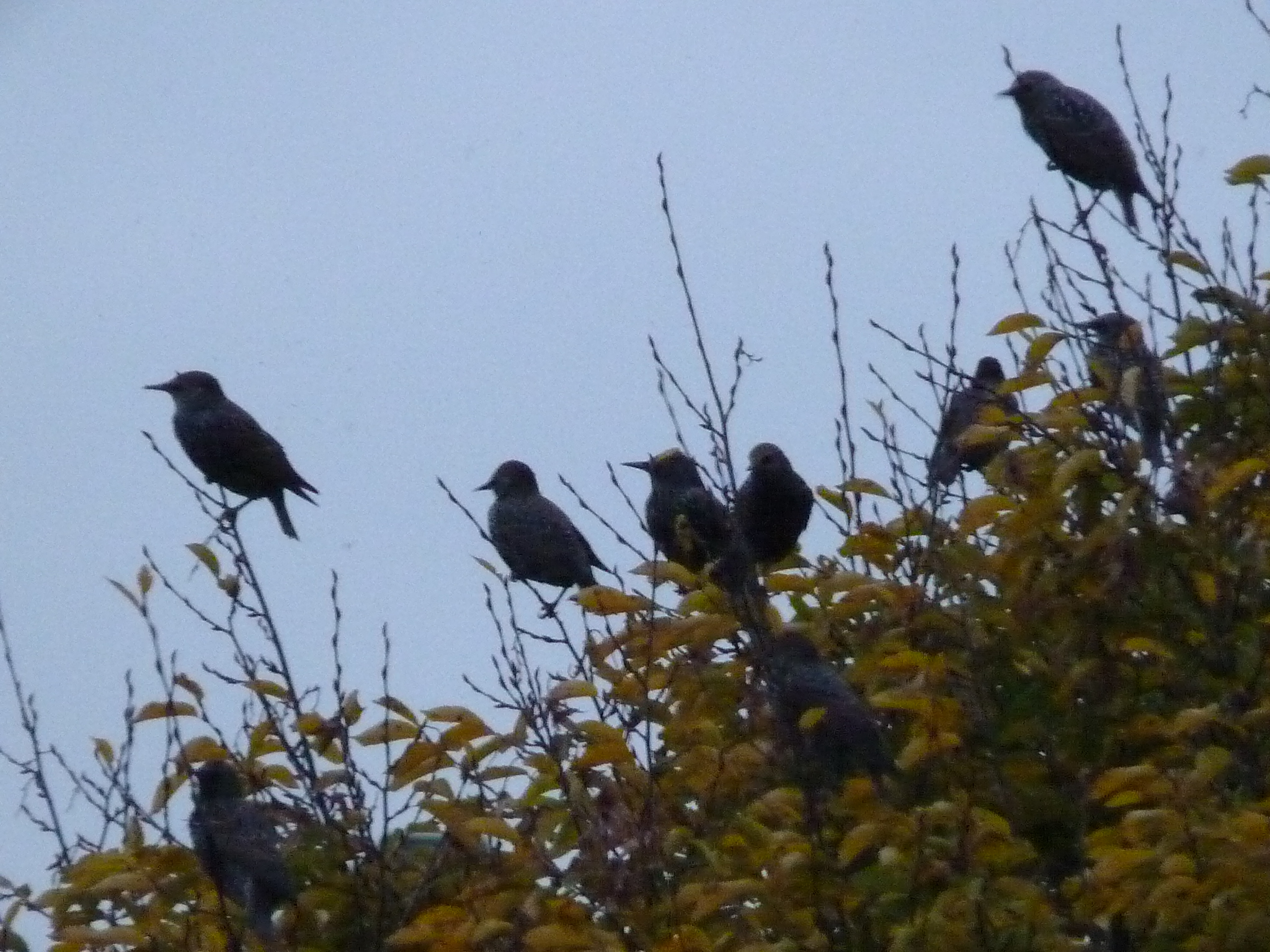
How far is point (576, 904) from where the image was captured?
11.2 ft

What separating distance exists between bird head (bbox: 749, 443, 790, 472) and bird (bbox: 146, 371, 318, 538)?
2559 mm

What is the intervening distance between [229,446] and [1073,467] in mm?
6714

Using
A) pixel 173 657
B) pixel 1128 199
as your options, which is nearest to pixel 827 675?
pixel 173 657

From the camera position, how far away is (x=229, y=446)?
31.4 ft

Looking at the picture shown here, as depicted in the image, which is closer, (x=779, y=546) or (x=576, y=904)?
(x=576, y=904)

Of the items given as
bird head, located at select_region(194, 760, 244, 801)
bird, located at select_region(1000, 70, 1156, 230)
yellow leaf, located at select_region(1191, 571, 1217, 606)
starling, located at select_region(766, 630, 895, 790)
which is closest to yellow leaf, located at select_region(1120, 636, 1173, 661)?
yellow leaf, located at select_region(1191, 571, 1217, 606)

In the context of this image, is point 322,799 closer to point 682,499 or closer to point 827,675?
point 827,675

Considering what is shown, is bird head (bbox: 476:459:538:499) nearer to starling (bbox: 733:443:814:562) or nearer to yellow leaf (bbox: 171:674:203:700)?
starling (bbox: 733:443:814:562)

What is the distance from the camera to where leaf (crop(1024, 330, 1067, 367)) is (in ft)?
13.3

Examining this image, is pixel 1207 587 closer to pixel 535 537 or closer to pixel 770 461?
pixel 770 461

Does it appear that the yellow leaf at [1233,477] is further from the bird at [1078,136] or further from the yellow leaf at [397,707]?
the bird at [1078,136]

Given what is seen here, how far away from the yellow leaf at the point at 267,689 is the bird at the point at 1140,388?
2.01m

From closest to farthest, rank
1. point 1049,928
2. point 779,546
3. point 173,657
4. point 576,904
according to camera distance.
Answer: point 1049,928 → point 576,904 → point 173,657 → point 779,546

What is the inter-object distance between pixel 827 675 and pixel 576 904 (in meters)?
0.92
